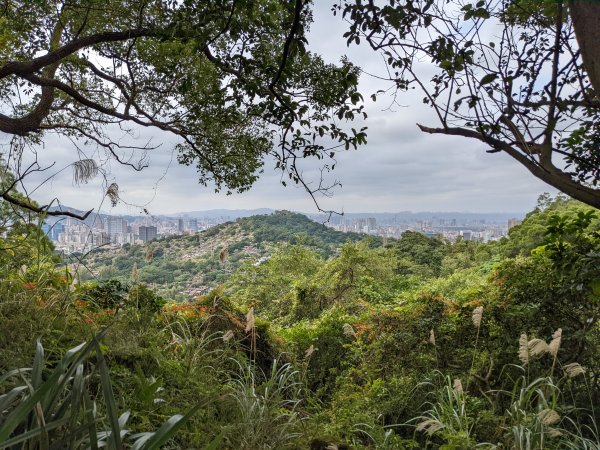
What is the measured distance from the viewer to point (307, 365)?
3.81 m

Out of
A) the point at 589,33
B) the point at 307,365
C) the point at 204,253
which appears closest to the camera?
the point at 589,33

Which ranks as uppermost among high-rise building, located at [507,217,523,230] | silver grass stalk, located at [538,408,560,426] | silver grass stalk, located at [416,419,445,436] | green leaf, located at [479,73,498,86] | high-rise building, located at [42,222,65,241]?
green leaf, located at [479,73,498,86]

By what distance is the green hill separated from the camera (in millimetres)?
4332

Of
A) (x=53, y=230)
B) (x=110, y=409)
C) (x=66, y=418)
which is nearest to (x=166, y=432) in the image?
(x=110, y=409)

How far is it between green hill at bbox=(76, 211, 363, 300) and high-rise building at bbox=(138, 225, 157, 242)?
0.73ft

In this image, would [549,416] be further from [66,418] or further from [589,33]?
[66,418]

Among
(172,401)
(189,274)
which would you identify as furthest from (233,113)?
(189,274)

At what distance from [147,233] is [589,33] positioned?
13.9 ft

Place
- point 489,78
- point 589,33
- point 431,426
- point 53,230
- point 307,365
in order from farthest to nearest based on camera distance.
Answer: point 307,365, point 53,230, point 431,426, point 489,78, point 589,33

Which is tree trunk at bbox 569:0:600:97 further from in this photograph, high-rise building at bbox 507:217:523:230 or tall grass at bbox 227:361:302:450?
high-rise building at bbox 507:217:523:230

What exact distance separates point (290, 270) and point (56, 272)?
7037 mm

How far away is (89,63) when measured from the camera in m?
5.31

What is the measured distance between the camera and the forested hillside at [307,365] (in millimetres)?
1541

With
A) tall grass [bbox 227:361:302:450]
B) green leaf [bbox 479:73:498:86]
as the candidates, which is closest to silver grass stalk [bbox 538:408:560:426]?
tall grass [bbox 227:361:302:450]
